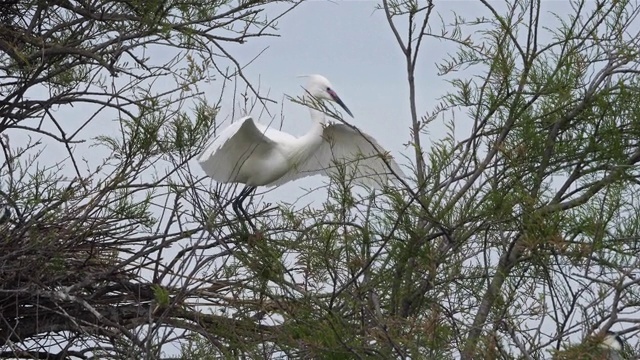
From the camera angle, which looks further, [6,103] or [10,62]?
[10,62]

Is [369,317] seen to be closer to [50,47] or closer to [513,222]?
[513,222]

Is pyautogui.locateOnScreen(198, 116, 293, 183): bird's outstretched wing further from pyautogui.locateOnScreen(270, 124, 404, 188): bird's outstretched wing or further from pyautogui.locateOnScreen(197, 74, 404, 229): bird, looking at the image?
pyautogui.locateOnScreen(270, 124, 404, 188): bird's outstretched wing

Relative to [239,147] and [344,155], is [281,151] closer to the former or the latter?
[239,147]

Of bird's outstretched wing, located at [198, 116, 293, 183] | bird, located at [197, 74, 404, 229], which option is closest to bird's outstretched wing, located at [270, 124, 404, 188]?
bird, located at [197, 74, 404, 229]

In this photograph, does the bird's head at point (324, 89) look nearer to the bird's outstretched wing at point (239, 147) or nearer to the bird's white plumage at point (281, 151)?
the bird's white plumage at point (281, 151)

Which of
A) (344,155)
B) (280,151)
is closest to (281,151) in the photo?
(280,151)

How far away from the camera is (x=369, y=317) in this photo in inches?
110

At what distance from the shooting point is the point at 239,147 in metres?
5.07

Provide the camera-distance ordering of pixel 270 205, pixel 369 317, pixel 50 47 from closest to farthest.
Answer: pixel 369 317
pixel 50 47
pixel 270 205

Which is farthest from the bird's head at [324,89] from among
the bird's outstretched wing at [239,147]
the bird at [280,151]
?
the bird's outstretched wing at [239,147]

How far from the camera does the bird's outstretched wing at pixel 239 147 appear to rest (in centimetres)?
477

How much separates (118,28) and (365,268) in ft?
5.76

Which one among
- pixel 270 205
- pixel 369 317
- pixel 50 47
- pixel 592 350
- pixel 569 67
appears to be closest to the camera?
pixel 592 350

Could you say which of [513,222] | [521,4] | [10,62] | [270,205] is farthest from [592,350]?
[10,62]
